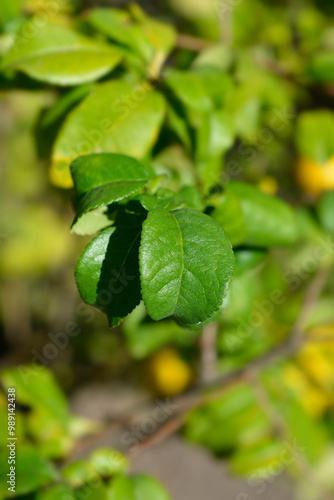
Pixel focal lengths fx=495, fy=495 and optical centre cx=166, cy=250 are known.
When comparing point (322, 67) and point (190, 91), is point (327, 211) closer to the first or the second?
point (322, 67)

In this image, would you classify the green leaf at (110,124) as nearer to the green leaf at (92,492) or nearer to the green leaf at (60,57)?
the green leaf at (60,57)

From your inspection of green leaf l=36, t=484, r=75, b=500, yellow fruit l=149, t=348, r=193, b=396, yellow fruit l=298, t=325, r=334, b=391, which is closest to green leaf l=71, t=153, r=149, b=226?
green leaf l=36, t=484, r=75, b=500

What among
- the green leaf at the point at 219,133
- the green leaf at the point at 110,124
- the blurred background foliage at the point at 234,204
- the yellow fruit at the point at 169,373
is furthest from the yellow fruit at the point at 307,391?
the green leaf at the point at 110,124

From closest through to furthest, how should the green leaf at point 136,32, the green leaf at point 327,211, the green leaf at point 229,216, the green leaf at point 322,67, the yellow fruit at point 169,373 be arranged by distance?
the green leaf at point 229,216 → the green leaf at point 136,32 → the green leaf at point 322,67 → the green leaf at point 327,211 → the yellow fruit at point 169,373

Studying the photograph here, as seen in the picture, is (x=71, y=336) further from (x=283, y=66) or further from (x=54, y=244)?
(x=283, y=66)

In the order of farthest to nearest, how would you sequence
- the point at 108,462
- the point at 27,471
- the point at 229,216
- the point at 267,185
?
the point at 267,185
the point at 108,462
the point at 27,471
the point at 229,216

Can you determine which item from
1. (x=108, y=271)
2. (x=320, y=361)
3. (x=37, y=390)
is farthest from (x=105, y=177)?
(x=320, y=361)
